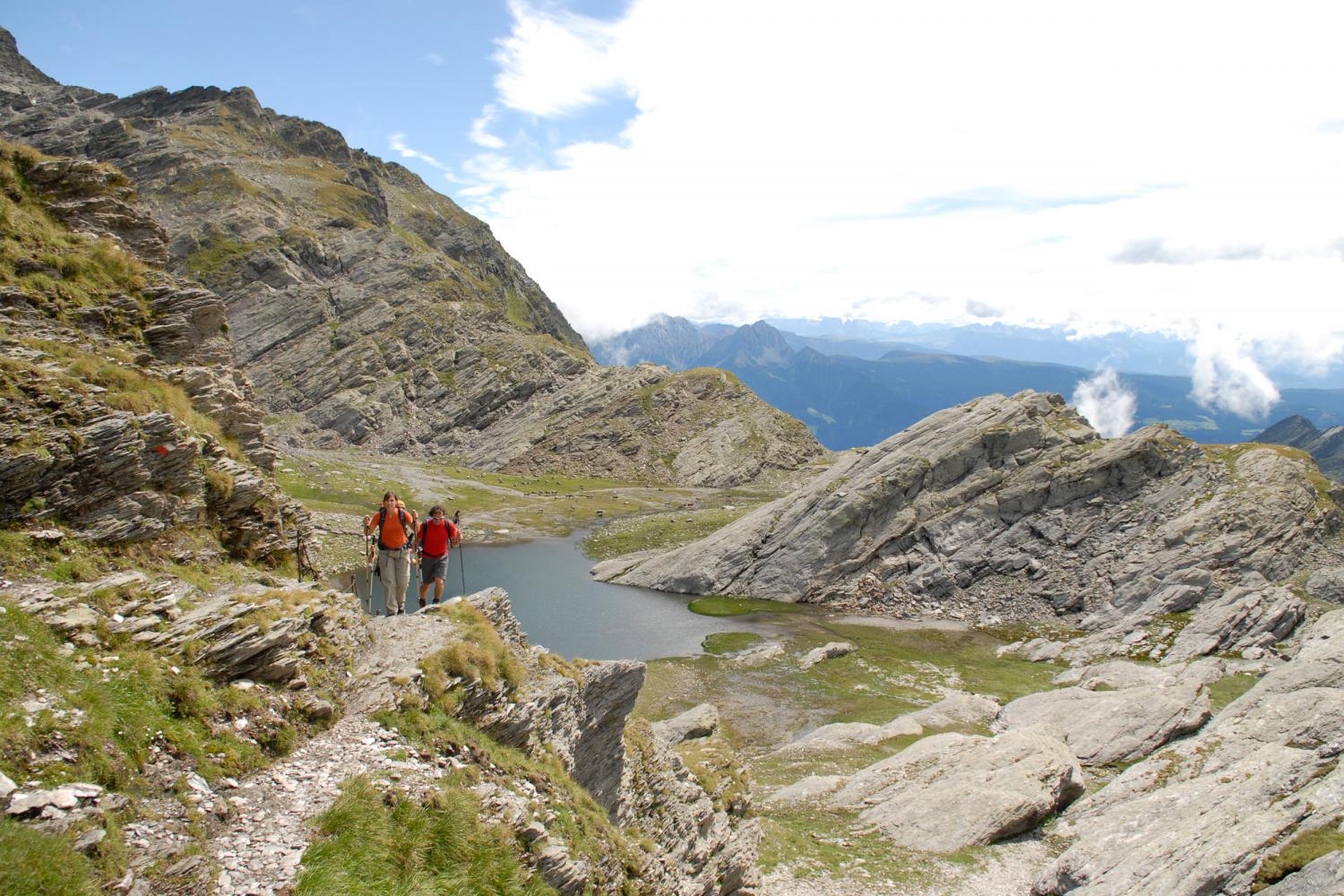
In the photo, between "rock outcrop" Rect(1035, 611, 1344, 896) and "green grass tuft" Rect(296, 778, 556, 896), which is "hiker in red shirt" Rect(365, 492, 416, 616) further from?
"rock outcrop" Rect(1035, 611, 1344, 896)

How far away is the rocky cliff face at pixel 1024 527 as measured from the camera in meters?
76.1

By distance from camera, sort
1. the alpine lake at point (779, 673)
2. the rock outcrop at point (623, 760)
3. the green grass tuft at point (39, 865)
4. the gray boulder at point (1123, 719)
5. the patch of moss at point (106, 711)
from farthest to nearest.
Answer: the gray boulder at point (1123, 719)
the alpine lake at point (779, 673)
the rock outcrop at point (623, 760)
the patch of moss at point (106, 711)
the green grass tuft at point (39, 865)

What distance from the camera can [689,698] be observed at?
60.2m

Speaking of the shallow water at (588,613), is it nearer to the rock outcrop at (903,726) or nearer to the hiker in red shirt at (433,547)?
the rock outcrop at (903,726)

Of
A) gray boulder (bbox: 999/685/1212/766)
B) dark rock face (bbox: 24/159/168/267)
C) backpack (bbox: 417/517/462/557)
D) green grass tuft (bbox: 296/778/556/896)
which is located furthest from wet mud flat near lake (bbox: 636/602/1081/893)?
dark rock face (bbox: 24/159/168/267)

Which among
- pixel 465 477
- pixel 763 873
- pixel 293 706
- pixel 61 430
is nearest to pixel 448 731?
pixel 293 706

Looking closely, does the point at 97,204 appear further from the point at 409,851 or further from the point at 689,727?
the point at 689,727

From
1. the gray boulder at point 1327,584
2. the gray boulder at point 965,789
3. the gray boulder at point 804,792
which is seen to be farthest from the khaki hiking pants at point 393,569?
the gray boulder at point 1327,584

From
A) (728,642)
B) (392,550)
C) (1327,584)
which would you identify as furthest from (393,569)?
(1327,584)

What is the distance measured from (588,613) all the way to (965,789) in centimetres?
5930

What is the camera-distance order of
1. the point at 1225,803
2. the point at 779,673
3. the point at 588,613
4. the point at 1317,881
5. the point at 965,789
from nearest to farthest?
the point at 1317,881 < the point at 1225,803 < the point at 965,789 < the point at 779,673 < the point at 588,613

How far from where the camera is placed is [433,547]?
2433 centimetres

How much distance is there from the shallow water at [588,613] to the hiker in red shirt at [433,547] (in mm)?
41240

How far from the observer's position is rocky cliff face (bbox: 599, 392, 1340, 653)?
76.1 m
